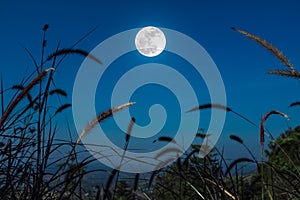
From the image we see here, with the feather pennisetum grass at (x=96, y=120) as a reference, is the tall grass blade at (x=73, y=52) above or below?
above

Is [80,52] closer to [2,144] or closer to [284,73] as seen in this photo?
[2,144]

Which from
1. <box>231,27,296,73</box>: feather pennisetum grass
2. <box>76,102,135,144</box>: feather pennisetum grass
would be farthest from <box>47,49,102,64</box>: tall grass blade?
<box>231,27,296,73</box>: feather pennisetum grass

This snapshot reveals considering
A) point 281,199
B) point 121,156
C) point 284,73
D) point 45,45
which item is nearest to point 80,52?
point 45,45

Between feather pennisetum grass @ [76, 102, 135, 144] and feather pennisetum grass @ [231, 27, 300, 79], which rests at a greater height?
feather pennisetum grass @ [231, 27, 300, 79]

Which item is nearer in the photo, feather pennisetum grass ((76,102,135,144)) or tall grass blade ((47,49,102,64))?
feather pennisetum grass ((76,102,135,144))

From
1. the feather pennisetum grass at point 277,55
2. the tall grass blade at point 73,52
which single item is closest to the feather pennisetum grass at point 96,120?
the tall grass blade at point 73,52

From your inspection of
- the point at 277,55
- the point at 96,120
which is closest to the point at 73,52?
the point at 96,120

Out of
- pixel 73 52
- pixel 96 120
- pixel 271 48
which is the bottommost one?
pixel 96 120

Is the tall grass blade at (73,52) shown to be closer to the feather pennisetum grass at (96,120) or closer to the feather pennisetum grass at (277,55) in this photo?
the feather pennisetum grass at (96,120)

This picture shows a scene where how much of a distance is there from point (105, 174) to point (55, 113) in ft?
2.51

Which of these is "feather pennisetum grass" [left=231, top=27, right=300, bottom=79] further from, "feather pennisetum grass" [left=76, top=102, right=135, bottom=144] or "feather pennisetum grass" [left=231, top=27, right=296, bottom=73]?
"feather pennisetum grass" [left=76, top=102, right=135, bottom=144]

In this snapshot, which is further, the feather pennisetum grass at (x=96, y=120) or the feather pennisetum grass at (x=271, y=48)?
the feather pennisetum grass at (x=271, y=48)

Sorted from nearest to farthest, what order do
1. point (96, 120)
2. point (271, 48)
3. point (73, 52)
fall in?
point (96, 120)
point (73, 52)
point (271, 48)

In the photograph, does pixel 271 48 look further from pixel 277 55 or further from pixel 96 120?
pixel 96 120
